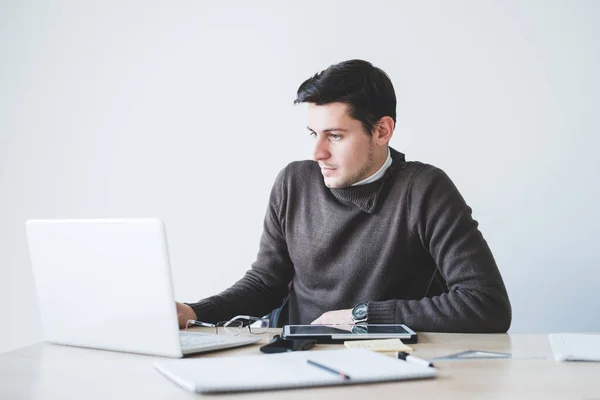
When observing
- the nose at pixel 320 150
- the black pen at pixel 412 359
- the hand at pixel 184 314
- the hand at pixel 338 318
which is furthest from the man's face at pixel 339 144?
the black pen at pixel 412 359

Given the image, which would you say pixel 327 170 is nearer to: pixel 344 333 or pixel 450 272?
pixel 450 272

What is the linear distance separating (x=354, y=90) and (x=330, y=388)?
117cm

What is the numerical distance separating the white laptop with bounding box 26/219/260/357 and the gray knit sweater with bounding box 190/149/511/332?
1.43ft

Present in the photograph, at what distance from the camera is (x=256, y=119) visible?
111 inches

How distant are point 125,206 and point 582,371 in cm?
221

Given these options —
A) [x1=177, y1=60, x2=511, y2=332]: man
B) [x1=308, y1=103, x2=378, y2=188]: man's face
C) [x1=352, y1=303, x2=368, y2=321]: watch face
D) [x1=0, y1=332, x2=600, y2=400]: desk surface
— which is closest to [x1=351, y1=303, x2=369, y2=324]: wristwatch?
[x1=352, y1=303, x2=368, y2=321]: watch face

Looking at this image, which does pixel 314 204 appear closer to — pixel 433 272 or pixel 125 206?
pixel 433 272

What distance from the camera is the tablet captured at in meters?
1.36

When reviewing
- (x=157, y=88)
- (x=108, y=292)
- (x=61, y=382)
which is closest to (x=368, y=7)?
(x=157, y=88)

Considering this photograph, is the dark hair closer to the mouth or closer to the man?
the man

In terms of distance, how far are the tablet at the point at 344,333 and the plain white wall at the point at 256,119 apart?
3.93 feet

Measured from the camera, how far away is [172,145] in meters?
2.92

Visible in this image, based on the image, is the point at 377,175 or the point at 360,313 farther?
the point at 377,175

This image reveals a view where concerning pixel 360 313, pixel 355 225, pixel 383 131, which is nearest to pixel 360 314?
pixel 360 313
